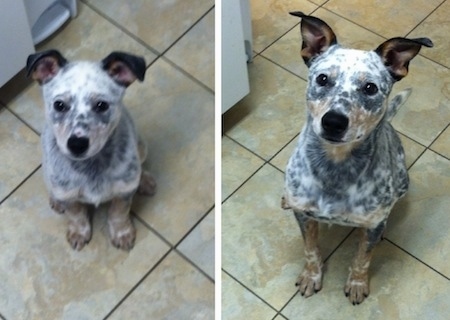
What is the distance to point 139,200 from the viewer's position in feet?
7.63

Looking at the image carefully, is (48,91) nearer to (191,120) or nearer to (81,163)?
(81,163)

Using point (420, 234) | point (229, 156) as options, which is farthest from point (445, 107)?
point (229, 156)

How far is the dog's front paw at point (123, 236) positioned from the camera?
7.25 ft

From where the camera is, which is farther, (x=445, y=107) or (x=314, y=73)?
(x=445, y=107)

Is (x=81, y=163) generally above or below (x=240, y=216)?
above

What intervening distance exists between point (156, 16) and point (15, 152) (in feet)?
2.62

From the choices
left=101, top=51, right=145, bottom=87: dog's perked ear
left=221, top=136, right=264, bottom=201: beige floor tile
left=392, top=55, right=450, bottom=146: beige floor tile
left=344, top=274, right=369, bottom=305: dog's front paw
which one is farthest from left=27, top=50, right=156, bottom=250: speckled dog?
left=392, top=55, right=450, bottom=146: beige floor tile

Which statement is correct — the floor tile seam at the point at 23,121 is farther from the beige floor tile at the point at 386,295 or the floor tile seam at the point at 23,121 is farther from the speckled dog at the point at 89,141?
the beige floor tile at the point at 386,295

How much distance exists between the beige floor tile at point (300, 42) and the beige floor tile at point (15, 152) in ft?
3.16

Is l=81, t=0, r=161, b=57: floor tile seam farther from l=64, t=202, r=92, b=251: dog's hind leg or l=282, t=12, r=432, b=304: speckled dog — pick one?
l=282, t=12, r=432, b=304: speckled dog

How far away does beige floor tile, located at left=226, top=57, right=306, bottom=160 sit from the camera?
8.23 feet

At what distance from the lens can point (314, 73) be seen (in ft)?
5.33

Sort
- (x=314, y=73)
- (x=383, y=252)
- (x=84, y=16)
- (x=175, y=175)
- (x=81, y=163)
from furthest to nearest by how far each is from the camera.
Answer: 1. (x=84, y=16)
2. (x=175, y=175)
3. (x=383, y=252)
4. (x=81, y=163)
5. (x=314, y=73)

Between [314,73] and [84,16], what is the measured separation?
1412 millimetres
